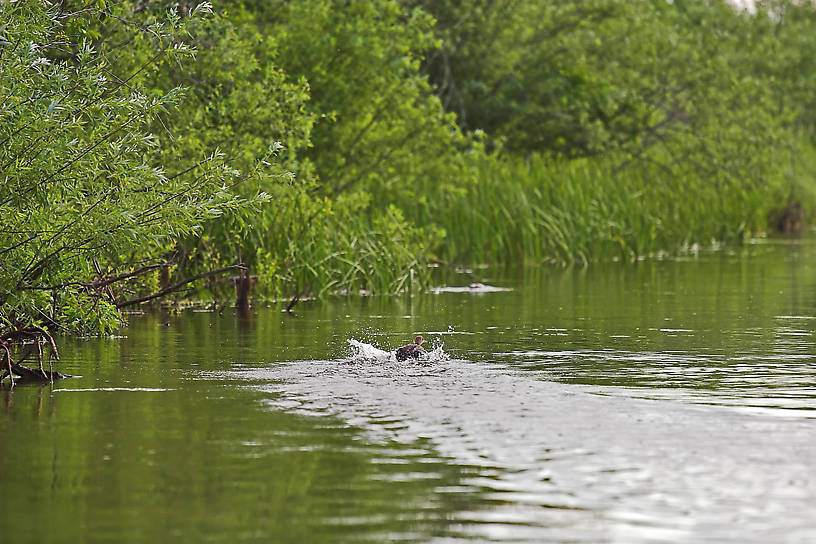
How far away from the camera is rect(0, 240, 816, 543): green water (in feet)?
24.2

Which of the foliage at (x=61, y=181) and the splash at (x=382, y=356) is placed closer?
the foliage at (x=61, y=181)

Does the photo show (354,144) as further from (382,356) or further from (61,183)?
(61,183)

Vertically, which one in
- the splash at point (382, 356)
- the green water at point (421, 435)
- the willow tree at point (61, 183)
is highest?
the willow tree at point (61, 183)

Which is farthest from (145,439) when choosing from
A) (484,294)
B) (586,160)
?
(586,160)

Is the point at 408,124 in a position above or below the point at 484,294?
above

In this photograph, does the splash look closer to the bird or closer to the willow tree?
the bird

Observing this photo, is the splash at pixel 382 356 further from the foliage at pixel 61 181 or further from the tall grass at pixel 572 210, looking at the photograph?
the tall grass at pixel 572 210

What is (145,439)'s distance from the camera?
31.3ft

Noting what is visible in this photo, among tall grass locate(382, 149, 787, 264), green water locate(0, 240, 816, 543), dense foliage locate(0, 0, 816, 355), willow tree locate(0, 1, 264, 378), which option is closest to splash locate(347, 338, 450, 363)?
green water locate(0, 240, 816, 543)

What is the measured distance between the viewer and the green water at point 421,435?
24.2 ft

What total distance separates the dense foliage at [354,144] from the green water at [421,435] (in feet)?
4.25

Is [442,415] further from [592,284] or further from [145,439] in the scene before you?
[592,284]

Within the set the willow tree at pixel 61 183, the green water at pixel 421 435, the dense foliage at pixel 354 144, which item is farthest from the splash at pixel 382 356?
the willow tree at pixel 61 183

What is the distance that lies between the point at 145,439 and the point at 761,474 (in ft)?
11.7
